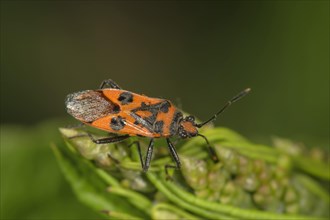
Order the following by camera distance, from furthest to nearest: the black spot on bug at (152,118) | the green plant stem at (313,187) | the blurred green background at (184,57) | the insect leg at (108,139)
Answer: the blurred green background at (184,57)
the black spot on bug at (152,118)
the green plant stem at (313,187)
the insect leg at (108,139)

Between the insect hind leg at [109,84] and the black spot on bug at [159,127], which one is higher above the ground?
the insect hind leg at [109,84]

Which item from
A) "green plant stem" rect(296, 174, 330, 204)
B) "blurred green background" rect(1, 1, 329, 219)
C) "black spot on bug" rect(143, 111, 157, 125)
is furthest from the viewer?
"blurred green background" rect(1, 1, 329, 219)

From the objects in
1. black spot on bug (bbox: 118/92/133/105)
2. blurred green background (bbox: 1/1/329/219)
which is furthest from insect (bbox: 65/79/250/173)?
blurred green background (bbox: 1/1/329/219)

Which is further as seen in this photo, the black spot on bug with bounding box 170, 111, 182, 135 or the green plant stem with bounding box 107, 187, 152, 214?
the black spot on bug with bounding box 170, 111, 182, 135

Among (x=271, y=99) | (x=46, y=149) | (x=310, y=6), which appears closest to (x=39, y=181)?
(x=46, y=149)

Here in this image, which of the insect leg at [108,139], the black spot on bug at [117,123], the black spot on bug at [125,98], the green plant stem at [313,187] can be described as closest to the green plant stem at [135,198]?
the insect leg at [108,139]

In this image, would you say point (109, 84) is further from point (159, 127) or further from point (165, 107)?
point (159, 127)

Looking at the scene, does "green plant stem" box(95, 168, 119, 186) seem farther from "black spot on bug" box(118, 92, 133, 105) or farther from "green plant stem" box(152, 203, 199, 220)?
"black spot on bug" box(118, 92, 133, 105)

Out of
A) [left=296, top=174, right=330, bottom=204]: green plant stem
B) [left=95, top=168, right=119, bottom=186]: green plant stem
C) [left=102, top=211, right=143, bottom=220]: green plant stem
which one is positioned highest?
[left=296, top=174, right=330, bottom=204]: green plant stem

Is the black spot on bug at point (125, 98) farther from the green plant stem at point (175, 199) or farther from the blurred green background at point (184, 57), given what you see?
the blurred green background at point (184, 57)
